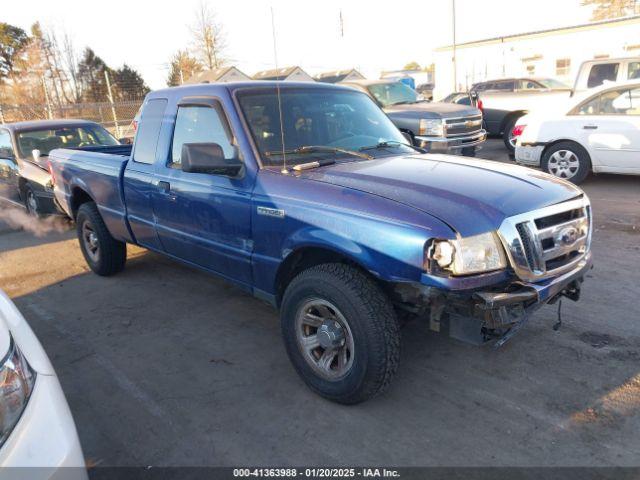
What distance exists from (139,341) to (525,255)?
9.83 ft

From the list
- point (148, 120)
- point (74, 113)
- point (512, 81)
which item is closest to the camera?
point (148, 120)

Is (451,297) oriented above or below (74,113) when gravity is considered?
below

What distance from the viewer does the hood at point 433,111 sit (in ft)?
31.8

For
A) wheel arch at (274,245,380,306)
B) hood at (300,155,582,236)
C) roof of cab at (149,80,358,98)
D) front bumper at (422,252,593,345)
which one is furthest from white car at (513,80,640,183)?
wheel arch at (274,245,380,306)

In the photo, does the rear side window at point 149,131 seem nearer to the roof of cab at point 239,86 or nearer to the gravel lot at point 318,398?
the roof of cab at point 239,86

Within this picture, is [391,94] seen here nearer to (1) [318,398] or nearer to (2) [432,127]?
(2) [432,127]

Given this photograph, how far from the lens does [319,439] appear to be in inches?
109

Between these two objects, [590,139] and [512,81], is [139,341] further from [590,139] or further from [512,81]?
[512,81]

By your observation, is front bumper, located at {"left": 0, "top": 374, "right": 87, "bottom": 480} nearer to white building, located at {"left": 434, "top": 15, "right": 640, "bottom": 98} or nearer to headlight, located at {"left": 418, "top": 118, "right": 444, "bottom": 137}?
headlight, located at {"left": 418, "top": 118, "right": 444, "bottom": 137}

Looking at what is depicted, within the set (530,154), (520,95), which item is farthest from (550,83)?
(530,154)

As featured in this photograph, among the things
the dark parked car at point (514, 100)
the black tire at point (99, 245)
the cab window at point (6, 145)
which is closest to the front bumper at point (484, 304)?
the black tire at point (99, 245)

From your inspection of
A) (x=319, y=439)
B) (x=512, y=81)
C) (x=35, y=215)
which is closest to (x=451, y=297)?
(x=319, y=439)

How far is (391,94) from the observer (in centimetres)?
1198

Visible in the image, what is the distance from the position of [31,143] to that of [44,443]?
325 inches
